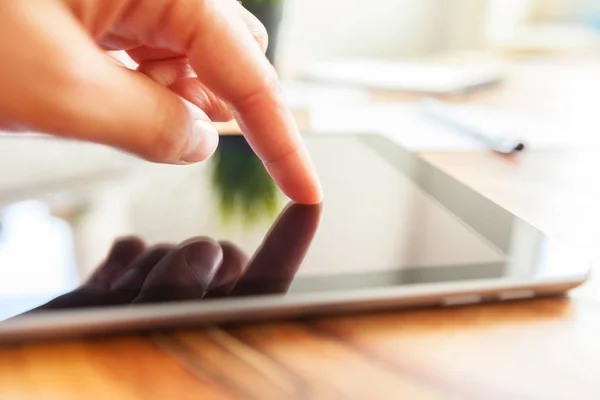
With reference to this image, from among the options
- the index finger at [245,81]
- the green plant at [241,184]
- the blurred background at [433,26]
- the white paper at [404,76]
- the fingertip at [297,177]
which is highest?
the blurred background at [433,26]

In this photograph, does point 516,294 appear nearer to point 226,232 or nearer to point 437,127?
point 226,232

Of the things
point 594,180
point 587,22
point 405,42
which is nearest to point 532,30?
point 587,22

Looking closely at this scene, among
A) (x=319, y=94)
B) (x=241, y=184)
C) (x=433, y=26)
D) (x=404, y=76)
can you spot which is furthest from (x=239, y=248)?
(x=433, y=26)

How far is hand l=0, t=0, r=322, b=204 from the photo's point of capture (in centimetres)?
23

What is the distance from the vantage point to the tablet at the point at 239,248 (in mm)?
254

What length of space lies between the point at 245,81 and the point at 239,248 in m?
0.09

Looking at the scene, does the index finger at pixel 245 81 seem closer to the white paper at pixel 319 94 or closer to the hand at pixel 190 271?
the hand at pixel 190 271

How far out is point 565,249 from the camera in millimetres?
311

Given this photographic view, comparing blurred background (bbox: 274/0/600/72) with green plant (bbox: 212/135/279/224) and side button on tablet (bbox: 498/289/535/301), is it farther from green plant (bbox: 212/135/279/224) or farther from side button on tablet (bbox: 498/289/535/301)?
side button on tablet (bbox: 498/289/535/301)

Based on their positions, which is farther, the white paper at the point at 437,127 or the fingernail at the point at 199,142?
the white paper at the point at 437,127

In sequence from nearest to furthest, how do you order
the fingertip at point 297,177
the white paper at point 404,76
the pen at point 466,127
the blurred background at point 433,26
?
the fingertip at point 297,177
the pen at point 466,127
the white paper at point 404,76
the blurred background at point 433,26

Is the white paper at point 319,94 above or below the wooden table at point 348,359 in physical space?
above

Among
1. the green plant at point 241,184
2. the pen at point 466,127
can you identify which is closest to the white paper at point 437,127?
the pen at point 466,127

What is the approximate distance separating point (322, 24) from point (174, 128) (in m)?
1.37
